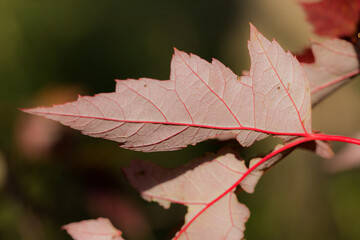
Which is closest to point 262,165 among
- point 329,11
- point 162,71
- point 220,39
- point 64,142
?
point 329,11

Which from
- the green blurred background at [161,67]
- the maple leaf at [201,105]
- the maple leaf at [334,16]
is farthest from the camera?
the green blurred background at [161,67]

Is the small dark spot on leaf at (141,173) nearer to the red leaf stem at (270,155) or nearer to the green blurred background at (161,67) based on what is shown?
the red leaf stem at (270,155)

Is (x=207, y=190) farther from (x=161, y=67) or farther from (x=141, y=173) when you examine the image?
(x=161, y=67)

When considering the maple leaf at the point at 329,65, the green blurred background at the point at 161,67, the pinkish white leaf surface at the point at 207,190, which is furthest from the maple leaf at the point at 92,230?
the green blurred background at the point at 161,67

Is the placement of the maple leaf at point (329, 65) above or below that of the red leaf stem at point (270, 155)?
above

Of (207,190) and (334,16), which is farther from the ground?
(334,16)

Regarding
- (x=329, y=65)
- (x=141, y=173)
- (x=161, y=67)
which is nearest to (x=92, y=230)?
(x=141, y=173)

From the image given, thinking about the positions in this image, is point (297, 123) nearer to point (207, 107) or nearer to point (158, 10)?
point (207, 107)
